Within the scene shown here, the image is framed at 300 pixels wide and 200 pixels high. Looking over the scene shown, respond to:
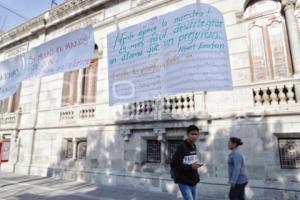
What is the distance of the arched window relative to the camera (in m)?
7.38

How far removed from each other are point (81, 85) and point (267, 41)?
800 cm

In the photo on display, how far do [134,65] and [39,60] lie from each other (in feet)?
13.5

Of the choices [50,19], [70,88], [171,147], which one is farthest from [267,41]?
[50,19]

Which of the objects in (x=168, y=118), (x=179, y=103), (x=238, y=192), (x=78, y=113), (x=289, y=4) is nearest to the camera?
(x=238, y=192)

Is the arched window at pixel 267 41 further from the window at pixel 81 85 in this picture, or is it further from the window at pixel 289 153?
the window at pixel 81 85

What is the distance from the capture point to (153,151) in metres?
8.95

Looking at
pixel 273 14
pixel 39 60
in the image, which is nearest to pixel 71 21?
pixel 39 60

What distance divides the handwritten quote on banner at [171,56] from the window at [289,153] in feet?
10.3

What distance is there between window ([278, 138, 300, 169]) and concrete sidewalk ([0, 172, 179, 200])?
3.22 metres

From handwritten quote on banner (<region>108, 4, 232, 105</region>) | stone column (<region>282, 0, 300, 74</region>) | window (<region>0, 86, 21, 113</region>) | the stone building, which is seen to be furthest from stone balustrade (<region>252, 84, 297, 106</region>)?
window (<region>0, 86, 21, 113</region>)

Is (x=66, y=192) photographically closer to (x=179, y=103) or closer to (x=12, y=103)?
(x=179, y=103)

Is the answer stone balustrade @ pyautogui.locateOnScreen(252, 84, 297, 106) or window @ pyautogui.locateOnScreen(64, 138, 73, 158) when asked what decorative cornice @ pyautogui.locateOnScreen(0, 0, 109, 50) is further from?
stone balustrade @ pyautogui.locateOnScreen(252, 84, 297, 106)

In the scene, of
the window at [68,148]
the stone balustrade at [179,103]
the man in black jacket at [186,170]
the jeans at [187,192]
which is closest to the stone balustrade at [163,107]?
the stone balustrade at [179,103]

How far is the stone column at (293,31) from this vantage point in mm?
6874
